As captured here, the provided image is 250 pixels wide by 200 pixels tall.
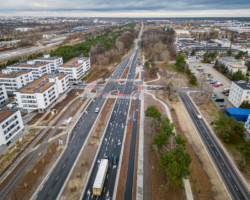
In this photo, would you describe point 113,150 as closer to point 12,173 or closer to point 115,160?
point 115,160

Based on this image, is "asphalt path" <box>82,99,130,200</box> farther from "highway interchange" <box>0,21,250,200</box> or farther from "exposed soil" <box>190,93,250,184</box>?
"exposed soil" <box>190,93,250,184</box>

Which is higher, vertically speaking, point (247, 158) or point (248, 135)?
point (247, 158)

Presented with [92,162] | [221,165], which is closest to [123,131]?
[92,162]

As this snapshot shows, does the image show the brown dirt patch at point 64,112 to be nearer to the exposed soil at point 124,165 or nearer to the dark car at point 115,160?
the exposed soil at point 124,165

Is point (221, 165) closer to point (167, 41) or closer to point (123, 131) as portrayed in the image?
point (123, 131)

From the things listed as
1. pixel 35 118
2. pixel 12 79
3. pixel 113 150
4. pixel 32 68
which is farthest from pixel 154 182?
pixel 32 68

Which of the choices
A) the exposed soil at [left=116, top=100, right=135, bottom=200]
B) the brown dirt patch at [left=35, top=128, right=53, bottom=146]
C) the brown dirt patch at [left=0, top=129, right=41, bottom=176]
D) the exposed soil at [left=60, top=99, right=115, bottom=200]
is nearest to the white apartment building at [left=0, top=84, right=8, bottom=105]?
the brown dirt patch at [left=0, top=129, right=41, bottom=176]

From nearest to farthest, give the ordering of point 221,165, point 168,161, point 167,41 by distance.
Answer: point 168,161 → point 221,165 → point 167,41
